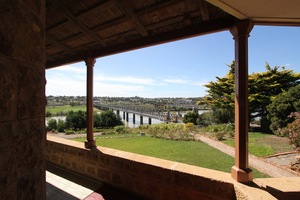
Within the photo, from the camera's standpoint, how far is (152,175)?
9.29ft

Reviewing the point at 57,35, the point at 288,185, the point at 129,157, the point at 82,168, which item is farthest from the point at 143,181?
the point at 57,35

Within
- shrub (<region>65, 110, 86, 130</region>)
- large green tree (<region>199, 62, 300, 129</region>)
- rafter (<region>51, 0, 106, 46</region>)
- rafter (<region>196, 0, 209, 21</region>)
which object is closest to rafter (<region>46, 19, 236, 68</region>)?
rafter (<region>196, 0, 209, 21</region>)

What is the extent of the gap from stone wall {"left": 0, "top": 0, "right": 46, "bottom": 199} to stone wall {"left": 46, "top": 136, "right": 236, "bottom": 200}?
2.06m

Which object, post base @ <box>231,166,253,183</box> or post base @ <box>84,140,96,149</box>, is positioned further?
post base @ <box>84,140,96,149</box>

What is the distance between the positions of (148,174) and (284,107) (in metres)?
11.0

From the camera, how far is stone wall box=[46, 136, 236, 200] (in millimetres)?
2354

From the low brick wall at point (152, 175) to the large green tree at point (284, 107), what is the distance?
973 cm

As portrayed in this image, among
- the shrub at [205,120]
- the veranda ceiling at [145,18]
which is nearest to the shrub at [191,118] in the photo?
the shrub at [205,120]

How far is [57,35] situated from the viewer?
10.5 ft

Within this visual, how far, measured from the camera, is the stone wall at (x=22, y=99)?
69cm

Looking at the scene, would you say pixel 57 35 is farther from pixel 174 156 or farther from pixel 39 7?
pixel 174 156

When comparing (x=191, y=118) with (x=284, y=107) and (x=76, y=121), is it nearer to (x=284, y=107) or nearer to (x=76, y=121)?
(x=284, y=107)

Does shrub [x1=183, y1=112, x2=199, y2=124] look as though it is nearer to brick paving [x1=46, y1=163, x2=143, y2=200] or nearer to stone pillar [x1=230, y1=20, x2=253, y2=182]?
brick paving [x1=46, y1=163, x2=143, y2=200]

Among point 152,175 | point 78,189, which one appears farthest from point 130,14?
point 78,189
